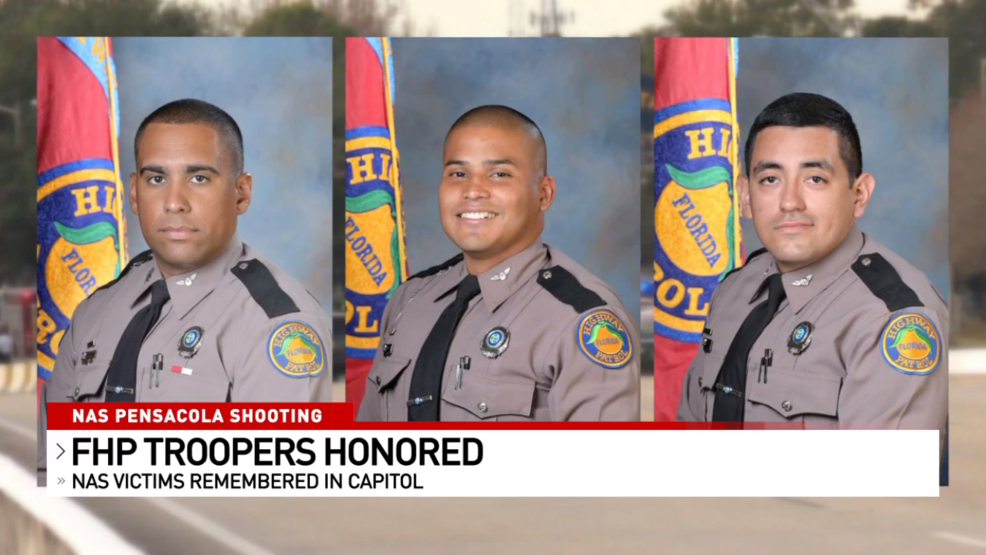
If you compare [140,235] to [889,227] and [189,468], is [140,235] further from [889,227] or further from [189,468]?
[889,227]

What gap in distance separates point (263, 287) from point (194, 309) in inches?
17.2

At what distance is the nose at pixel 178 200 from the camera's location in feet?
24.9

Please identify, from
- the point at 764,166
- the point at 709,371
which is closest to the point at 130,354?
the point at 709,371

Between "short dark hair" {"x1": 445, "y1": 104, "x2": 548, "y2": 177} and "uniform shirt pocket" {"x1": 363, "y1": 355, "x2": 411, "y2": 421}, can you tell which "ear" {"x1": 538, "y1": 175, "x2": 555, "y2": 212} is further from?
"uniform shirt pocket" {"x1": 363, "y1": 355, "x2": 411, "y2": 421}

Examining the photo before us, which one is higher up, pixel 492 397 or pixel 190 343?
pixel 190 343

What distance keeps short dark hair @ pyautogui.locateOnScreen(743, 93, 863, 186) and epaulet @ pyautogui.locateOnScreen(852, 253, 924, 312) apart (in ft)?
1.64

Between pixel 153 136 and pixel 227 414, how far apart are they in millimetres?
1770

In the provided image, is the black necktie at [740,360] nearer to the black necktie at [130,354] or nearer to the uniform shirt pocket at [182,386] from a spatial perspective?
the uniform shirt pocket at [182,386]

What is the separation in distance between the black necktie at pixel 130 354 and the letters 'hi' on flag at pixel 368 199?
117 cm

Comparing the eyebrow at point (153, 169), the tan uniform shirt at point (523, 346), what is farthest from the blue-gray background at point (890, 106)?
the eyebrow at point (153, 169)

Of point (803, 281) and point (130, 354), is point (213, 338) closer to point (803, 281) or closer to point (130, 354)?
point (130, 354)

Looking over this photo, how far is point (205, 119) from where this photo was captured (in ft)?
25.2

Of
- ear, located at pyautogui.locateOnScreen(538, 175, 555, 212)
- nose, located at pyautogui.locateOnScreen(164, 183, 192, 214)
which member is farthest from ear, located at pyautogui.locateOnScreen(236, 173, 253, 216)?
ear, located at pyautogui.locateOnScreen(538, 175, 555, 212)

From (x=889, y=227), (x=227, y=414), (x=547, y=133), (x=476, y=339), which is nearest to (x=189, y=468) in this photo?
(x=227, y=414)
